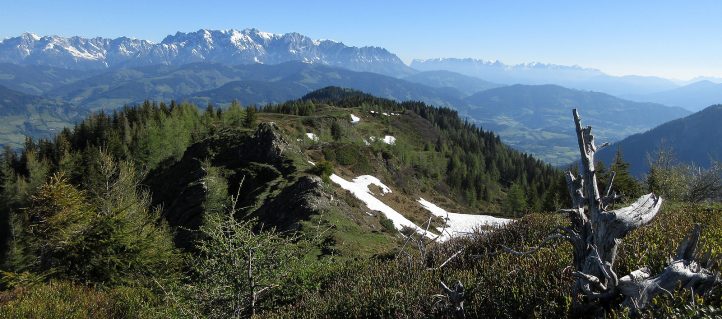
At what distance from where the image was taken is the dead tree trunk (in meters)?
5.71

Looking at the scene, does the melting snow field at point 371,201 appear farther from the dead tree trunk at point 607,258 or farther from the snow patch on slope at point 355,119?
the snow patch on slope at point 355,119

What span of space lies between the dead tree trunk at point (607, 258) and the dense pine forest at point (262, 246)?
0.73ft

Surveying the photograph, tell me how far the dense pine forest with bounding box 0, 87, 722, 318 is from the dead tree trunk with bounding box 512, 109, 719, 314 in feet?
0.73

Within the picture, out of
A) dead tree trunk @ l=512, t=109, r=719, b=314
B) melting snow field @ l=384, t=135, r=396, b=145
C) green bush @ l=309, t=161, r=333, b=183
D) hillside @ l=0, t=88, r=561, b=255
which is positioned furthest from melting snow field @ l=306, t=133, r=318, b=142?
dead tree trunk @ l=512, t=109, r=719, b=314

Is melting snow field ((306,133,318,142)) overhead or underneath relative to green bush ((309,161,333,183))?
underneath

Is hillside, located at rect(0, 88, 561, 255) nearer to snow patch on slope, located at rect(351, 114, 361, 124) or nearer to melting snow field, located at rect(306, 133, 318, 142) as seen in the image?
melting snow field, located at rect(306, 133, 318, 142)

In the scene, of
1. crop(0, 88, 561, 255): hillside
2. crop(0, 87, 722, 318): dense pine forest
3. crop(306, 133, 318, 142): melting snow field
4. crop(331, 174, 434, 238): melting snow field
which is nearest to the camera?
crop(0, 87, 722, 318): dense pine forest

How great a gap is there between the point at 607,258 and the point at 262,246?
7.67 metres

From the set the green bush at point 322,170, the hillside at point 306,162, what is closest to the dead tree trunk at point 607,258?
the hillside at point 306,162

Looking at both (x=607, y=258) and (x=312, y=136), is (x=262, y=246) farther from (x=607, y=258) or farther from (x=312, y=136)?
(x=312, y=136)

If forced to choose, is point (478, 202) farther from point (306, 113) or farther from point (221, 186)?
point (221, 186)

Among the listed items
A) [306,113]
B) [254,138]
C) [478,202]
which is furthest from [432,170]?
[254,138]

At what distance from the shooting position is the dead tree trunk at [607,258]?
5.71m

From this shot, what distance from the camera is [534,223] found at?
40.9ft
